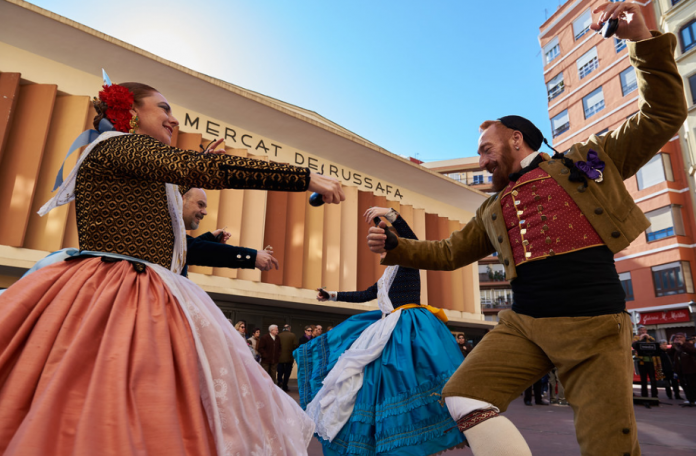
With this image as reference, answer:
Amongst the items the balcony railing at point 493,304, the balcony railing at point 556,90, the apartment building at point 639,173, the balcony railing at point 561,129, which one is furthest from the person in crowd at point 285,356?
the balcony railing at point 493,304

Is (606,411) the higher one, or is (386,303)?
(386,303)

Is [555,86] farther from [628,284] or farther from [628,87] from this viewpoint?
[628,284]

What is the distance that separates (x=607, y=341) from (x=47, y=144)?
12.4 m

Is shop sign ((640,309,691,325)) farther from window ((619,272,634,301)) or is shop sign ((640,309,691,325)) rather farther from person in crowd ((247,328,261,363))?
person in crowd ((247,328,261,363))

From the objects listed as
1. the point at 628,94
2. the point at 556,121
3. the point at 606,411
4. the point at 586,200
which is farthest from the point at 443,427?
the point at 556,121

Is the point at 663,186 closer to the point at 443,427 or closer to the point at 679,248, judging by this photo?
the point at 679,248

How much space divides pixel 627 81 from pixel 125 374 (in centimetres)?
2866

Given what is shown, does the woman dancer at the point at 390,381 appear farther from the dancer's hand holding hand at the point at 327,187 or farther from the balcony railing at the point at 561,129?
the balcony railing at the point at 561,129

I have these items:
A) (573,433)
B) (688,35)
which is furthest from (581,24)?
(573,433)

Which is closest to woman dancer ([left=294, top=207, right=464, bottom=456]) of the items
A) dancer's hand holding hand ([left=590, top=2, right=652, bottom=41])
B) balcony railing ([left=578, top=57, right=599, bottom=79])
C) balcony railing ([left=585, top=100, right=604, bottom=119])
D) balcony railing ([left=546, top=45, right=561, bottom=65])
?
dancer's hand holding hand ([left=590, top=2, right=652, bottom=41])

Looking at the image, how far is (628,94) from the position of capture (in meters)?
23.8

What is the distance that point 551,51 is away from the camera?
30.0 m

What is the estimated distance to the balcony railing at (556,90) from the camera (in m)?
28.8

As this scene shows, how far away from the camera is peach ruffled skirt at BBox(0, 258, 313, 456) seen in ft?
3.87
